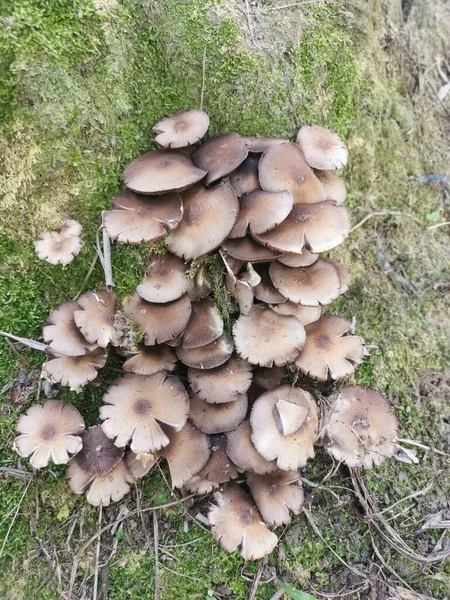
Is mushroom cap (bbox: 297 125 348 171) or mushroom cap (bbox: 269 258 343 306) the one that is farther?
mushroom cap (bbox: 297 125 348 171)

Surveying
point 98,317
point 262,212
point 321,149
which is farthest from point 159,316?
point 321,149

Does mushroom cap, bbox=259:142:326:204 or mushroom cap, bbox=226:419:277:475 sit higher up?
mushroom cap, bbox=259:142:326:204

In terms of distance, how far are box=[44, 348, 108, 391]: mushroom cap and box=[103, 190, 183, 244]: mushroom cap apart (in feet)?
2.63

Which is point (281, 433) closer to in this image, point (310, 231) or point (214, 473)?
point (214, 473)

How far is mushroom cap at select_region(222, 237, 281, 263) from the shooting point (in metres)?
3.30

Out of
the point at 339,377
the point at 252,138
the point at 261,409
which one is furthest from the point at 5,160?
the point at 339,377

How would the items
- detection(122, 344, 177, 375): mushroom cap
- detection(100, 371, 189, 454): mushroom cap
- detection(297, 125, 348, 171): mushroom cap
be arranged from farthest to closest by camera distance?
1. detection(297, 125, 348, 171): mushroom cap
2. detection(122, 344, 177, 375): mushroom cap
3. detection(100, 371, 189, 454): mushroom cap

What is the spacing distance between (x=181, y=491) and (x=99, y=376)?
99cm

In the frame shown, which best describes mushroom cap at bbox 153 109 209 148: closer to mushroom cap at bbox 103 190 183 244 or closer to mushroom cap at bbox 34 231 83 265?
mushroom cap at bbox 103 190 183 244

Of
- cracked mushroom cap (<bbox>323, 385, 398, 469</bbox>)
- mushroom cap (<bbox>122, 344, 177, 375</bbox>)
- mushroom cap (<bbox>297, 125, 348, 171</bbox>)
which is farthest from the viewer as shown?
mushroom cap (<bbox>297, 125, 348, 171</bbox>)

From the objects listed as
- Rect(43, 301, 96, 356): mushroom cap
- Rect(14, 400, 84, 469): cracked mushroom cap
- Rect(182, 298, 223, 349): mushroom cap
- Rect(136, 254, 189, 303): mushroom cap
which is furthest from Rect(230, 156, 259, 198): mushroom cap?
Rect(14, 400, 84, 469): cracked mushroom cap

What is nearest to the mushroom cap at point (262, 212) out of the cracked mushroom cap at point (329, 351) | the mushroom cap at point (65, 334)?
the cracked mushroom cap at point (329, 351)

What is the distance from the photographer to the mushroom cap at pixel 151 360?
3307mm

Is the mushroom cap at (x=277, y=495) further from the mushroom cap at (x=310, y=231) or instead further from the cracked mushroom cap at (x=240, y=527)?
the mushroom cap at (x=310, y=231)
